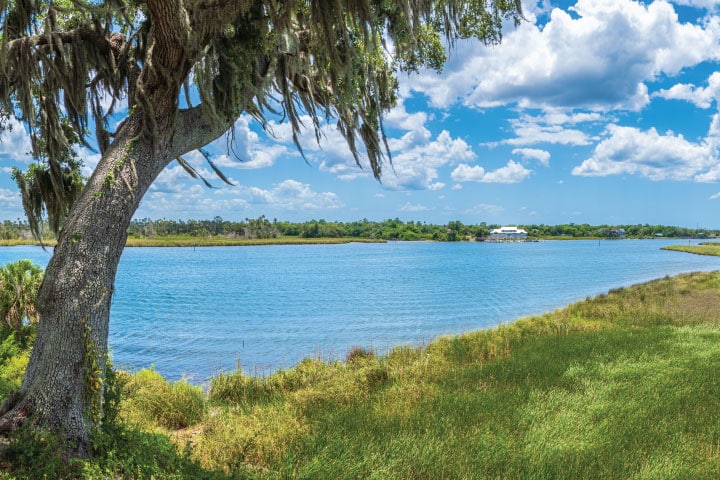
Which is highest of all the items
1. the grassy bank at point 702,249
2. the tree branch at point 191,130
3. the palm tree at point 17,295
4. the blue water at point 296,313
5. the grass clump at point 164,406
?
the tree branch at point 191,130

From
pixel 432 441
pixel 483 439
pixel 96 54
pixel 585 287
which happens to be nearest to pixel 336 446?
pixel 432 441

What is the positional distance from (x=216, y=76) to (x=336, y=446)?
4712 mm

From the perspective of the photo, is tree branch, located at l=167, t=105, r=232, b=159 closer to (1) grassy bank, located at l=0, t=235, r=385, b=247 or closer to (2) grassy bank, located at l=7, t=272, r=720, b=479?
(2) grassy bank, located at l=7, t=272, r=720, b=479

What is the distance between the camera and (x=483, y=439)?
20.6 ft

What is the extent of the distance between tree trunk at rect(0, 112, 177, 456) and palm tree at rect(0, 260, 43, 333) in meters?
6.82

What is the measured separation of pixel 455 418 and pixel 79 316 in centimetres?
528

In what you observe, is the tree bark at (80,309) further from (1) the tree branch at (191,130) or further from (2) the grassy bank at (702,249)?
(2) the grassy bank at (702,249)

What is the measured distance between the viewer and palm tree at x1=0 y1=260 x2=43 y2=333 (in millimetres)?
10516

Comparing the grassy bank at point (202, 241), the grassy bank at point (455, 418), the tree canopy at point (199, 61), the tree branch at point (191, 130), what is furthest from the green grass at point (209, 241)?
the tree branch at point (191, 130)

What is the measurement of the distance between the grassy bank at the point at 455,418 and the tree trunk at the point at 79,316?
51cm

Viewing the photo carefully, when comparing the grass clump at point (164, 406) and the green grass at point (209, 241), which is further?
the green grass at point (209, 241)

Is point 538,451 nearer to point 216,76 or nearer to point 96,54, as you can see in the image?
point 216,76

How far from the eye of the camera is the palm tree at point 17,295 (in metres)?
10.5

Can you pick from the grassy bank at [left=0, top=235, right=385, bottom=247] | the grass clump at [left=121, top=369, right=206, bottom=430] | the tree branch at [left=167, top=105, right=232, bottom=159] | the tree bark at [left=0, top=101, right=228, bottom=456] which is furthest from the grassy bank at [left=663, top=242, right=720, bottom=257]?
the grassy bank at [left=0, top=235, right=385, bottom=247]
